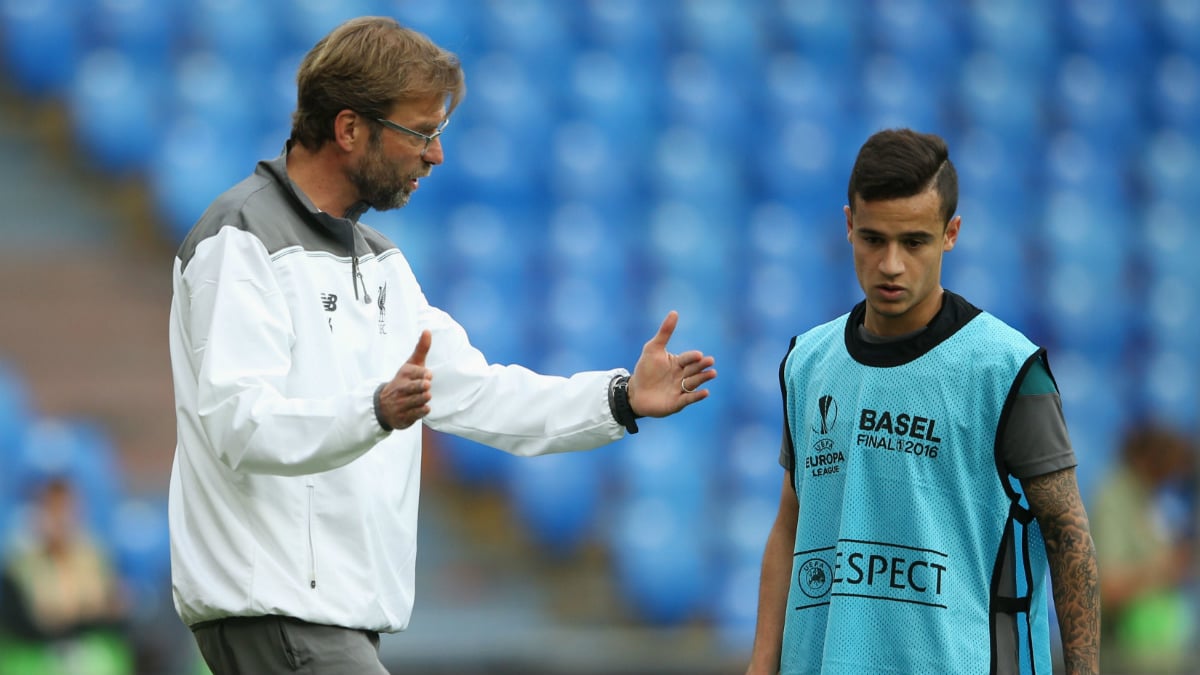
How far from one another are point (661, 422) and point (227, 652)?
5059 mm

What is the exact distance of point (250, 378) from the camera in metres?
2.46

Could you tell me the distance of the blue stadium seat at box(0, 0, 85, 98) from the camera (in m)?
7.51

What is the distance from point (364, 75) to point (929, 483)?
1.24 m

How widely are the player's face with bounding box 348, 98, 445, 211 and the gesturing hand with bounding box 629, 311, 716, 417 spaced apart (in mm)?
538

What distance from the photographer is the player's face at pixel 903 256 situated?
2449mm

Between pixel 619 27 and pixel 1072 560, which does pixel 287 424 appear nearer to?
pixel 1072 560

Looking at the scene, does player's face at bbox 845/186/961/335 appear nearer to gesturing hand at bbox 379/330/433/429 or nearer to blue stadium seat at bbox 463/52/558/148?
gesturing hand at bbox 379/330/433/429

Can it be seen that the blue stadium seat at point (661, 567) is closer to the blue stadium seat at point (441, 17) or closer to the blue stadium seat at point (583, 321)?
the blue stadium seat at point (583, 321)

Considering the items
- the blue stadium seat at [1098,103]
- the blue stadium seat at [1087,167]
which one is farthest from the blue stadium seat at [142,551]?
A: the blue stadium seat at [1098,103]

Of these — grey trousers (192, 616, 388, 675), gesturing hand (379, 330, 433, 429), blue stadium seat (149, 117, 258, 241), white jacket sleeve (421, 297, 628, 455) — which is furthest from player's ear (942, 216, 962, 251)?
blue stadium seat (149, 117, 258, 241)

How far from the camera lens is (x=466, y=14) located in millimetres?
8422

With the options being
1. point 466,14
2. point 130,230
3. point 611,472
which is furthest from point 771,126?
point 130,230

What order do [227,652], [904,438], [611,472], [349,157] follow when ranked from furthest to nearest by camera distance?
[611,472] < [349,157] < [227,652] < [904,438]

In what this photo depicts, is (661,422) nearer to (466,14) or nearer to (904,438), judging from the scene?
(466,14)
